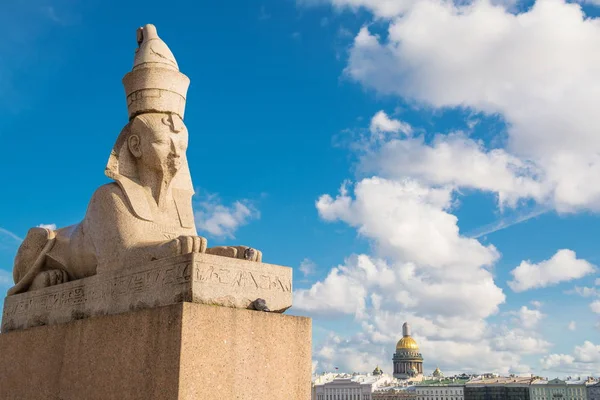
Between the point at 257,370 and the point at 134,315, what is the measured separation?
0.96m

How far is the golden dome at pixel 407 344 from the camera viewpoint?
13125 centimetres

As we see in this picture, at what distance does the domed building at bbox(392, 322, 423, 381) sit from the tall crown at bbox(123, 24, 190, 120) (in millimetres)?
129232

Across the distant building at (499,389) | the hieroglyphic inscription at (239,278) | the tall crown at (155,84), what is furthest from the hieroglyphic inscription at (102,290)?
the distant building at (499,389)

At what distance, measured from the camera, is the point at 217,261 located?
16.7ft

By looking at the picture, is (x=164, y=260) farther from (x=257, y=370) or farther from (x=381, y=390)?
(x=381, y=390)

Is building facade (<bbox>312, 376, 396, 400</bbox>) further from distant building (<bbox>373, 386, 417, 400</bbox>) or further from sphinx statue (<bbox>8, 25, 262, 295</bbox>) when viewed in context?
sphinx statue (<bbox>8, 25, 262, 295</bbox>)

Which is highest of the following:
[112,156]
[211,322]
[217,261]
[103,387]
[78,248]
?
[112,156]

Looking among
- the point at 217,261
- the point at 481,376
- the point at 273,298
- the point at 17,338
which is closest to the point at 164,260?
the point at 217,261

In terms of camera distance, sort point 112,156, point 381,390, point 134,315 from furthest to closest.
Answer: point 381,390 < point 112,156 < point 134,315

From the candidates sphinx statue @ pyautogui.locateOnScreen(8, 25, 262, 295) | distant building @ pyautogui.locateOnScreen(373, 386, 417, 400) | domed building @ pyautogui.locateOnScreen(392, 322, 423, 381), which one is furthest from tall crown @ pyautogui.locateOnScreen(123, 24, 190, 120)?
domed building @ pyautogui.locateOnScreen(392, 322, 423, 381)

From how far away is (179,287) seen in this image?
500 centimetres

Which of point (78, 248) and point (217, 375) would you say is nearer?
point (217, 375)

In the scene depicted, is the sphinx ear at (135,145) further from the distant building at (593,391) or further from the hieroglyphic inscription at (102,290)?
the distant building at (593,391)

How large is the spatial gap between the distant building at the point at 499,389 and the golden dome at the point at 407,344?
A: 20.6 meters
